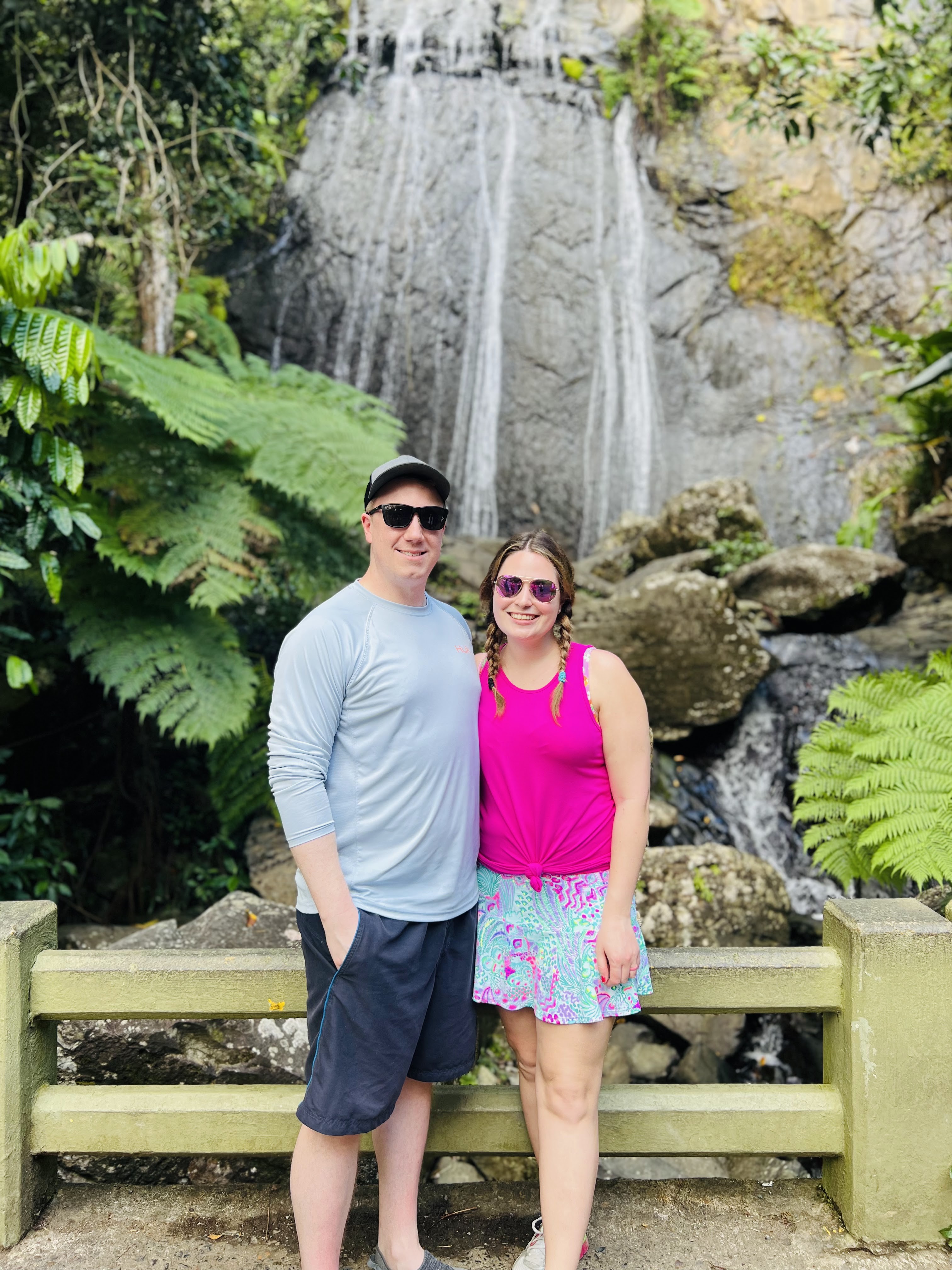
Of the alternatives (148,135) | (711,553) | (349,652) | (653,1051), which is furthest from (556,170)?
(349,652)

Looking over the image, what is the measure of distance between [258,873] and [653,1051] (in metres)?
2.49

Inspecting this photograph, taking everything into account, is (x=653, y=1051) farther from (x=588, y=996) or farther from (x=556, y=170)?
(x=556, y=170)

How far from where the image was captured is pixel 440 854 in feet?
7.01

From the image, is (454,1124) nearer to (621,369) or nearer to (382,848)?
(382,848)

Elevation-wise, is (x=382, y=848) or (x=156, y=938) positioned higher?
(x=382, y=848)

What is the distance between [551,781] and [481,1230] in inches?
52.8

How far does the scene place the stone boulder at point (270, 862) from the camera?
5445 millimetres

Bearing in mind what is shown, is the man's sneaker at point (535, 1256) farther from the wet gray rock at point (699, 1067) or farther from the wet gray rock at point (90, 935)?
the wet gray rock at point (90, 935)

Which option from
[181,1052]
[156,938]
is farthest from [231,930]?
[181,1052]

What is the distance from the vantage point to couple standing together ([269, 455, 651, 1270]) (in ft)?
6.68

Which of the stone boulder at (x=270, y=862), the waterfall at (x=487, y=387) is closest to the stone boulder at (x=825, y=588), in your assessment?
the waterfall at (x=487, y=387)

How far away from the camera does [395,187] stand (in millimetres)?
13523

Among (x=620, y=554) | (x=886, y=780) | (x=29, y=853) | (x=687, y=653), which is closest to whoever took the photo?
(x=886, y=780)

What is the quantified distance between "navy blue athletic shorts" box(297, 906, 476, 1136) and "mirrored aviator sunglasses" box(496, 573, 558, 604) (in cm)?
79
